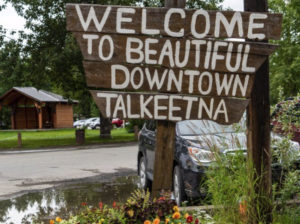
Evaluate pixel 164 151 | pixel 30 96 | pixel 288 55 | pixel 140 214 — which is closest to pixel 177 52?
pixel 164 151

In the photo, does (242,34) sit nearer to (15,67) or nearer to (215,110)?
(215,110)

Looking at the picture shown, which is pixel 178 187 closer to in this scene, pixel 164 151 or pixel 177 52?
pixel 164 151

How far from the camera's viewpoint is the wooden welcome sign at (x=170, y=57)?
12.2ft

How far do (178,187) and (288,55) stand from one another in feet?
102

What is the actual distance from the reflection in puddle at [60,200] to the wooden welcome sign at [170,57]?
281 cm

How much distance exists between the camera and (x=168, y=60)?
3.82 meters

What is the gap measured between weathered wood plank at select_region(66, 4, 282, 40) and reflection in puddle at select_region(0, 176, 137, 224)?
325cm

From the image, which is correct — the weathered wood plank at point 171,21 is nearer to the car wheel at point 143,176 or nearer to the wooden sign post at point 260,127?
the wooden sign post at point 260,127

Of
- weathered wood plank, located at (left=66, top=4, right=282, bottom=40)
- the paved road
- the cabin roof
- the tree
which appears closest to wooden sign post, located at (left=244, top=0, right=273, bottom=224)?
weathered wood plank, located at (left=66, top=4, right=282, bottom=40)

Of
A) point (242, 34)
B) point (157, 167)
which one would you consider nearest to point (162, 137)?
point (157, 167)

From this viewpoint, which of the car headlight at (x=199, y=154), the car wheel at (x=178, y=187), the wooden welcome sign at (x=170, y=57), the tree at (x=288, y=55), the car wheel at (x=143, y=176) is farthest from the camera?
the tree at (x=288, y=55)

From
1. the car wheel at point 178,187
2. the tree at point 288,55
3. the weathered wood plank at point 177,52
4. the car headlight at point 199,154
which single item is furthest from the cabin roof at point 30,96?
the weathered wood plank at point 177,52

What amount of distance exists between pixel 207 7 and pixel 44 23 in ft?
35.0

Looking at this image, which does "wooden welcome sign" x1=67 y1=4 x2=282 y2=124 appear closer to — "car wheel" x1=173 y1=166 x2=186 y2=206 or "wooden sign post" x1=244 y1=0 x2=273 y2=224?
"wooden sign post" x1=244 y1=0 x2=273 y2=224
